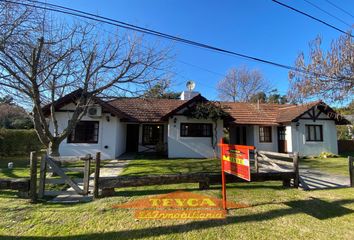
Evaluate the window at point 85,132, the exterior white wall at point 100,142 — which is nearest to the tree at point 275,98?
the exterior white wall at point 100,142

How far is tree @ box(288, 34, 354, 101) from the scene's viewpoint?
641 cm

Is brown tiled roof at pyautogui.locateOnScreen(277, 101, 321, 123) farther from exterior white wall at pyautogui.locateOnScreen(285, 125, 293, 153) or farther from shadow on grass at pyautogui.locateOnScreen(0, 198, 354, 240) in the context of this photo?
shadow on grass at pyautogui.locateOnScreen(0, 198, 354, 240)

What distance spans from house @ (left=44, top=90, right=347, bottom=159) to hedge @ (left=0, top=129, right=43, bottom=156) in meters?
4.65

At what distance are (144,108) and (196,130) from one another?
5.15 meters

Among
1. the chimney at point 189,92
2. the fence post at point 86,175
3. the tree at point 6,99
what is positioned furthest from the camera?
the chimney at point 189,92

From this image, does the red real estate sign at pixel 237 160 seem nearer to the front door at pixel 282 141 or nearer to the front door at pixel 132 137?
the front door at pixel 132 137

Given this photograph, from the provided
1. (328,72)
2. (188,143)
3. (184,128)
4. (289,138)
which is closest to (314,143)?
(289,138)

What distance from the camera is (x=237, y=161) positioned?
486 centimetres

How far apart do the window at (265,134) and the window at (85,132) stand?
13301mm

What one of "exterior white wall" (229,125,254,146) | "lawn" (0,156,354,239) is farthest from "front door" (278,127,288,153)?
"lawn" (0,156,354,239)

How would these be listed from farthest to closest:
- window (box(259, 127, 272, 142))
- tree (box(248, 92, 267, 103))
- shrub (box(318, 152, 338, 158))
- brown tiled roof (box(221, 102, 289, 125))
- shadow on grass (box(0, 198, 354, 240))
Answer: tree (box(248, 92, 267, 103)) → window (box(259, 127, 272, 142)) → brown tiled roof (box(221, 102, 289, 125)) → shrub (box(318, 152, 338, 158)) → shadow on grass (box(0, 198, 354, 240))

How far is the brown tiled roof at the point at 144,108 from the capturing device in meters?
16.1

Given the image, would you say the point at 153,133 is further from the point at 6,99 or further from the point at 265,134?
the point at 6,99

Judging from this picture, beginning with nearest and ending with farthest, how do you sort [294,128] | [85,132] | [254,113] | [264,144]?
[85,132], [294,128], [264,144], [254,113]
